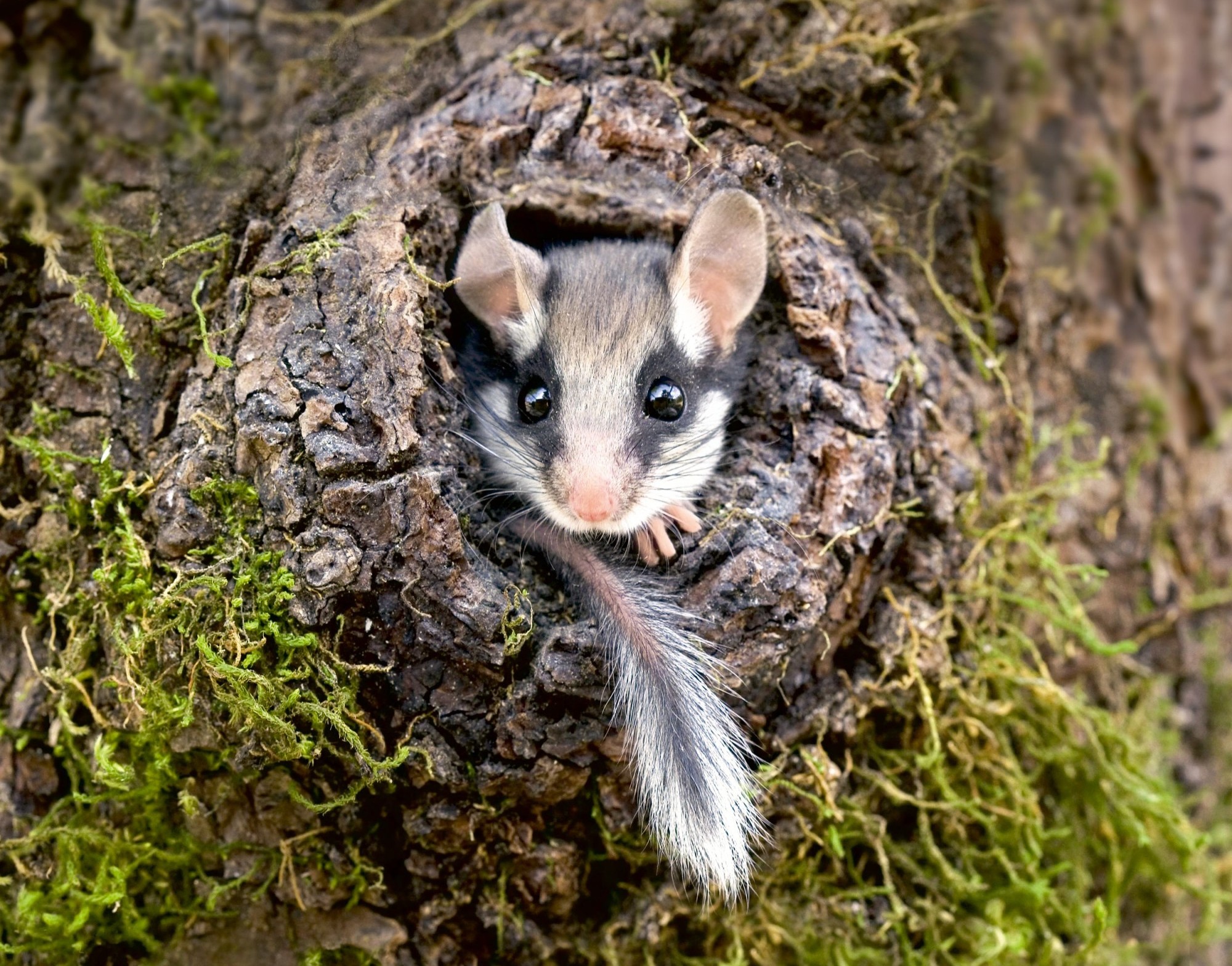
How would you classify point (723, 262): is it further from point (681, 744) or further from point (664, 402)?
point (681, 744)

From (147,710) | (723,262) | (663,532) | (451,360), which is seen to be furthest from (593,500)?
(147,710)

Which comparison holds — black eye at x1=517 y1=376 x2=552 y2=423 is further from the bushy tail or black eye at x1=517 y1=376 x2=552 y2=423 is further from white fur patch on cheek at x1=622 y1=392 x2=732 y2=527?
the bushy tail

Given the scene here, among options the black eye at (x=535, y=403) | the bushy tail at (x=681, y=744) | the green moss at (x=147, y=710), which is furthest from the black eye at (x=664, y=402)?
the green moss at (x=147, y=710)

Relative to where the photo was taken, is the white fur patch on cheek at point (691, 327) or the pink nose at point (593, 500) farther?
the white fur patch on cheek at point (691, 327)

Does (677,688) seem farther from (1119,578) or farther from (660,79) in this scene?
(1119,578)

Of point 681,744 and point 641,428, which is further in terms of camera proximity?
point 641,428

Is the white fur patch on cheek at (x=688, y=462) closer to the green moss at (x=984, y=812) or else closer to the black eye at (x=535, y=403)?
the black eye at (x=535, y=403)

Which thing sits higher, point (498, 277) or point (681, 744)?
point (498, 277)
